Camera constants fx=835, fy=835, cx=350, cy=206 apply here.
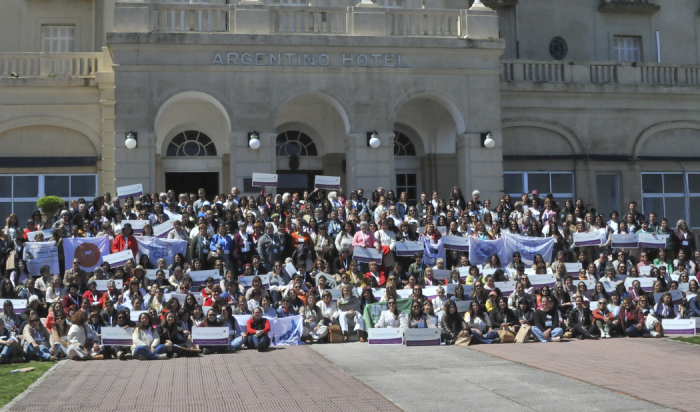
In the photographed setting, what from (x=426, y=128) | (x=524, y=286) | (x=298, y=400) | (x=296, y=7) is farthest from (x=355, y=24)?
(x=298, y=400)

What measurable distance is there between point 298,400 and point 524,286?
8.44m

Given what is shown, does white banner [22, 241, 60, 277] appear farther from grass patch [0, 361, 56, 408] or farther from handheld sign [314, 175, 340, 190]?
handheld sign [314, 175, 340, 190]

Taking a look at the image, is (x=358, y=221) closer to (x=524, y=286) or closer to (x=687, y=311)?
(x=524, y=286)

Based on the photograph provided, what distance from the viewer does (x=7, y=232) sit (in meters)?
19.2

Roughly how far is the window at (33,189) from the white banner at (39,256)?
7.81m

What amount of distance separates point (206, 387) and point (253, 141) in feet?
40.0

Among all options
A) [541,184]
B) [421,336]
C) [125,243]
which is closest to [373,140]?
[541,184]

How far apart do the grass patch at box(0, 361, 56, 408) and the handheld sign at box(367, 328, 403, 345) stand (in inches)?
234

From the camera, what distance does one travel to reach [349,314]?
1706cm

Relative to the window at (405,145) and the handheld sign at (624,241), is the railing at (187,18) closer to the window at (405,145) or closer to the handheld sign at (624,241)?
the window at (405,145)

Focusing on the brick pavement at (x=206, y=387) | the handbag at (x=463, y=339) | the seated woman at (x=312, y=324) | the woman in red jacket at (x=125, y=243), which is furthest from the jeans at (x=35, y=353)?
the handbag at (x=463, y=339)

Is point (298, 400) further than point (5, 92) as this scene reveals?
No

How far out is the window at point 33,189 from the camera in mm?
25984

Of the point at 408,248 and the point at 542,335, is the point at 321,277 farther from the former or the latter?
the point at 542,335
